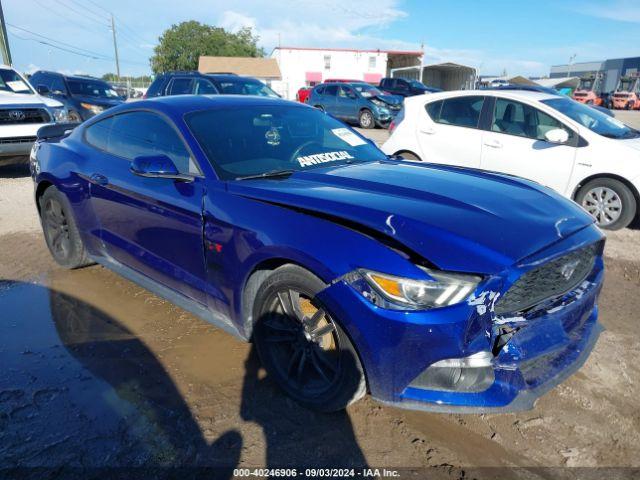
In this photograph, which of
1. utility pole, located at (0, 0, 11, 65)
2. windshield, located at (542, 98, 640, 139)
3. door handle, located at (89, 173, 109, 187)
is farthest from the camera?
utility pole, located at (0, 0, 11, 65)

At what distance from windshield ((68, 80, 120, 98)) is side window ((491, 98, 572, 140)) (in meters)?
11.1

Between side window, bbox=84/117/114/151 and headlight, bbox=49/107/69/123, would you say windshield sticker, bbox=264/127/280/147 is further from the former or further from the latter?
headlight, bbox=49/107/69/123

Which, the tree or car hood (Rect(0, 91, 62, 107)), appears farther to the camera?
the tree

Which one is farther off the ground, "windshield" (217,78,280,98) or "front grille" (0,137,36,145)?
"windshield" (217,78,280,98)

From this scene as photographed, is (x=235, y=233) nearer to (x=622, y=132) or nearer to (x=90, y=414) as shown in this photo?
(x=90, y=414)

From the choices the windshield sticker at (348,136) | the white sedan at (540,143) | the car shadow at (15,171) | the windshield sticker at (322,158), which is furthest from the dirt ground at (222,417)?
the car shadow at (15,171)

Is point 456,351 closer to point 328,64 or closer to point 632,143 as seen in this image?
point 632,143

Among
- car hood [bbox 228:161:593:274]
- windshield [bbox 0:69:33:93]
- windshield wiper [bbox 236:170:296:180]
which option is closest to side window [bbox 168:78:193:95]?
windshield [bbox 0:69:33:93]

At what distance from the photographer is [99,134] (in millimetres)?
3914

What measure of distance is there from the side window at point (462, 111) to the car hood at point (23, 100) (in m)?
7.10

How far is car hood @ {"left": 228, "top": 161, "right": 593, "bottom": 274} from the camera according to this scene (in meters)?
2.10

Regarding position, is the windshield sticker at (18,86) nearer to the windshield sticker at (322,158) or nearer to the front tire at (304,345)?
the windshield sticker at (322,158)

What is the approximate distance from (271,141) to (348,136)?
2.58 feet

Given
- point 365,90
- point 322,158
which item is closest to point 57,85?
point 365,90
